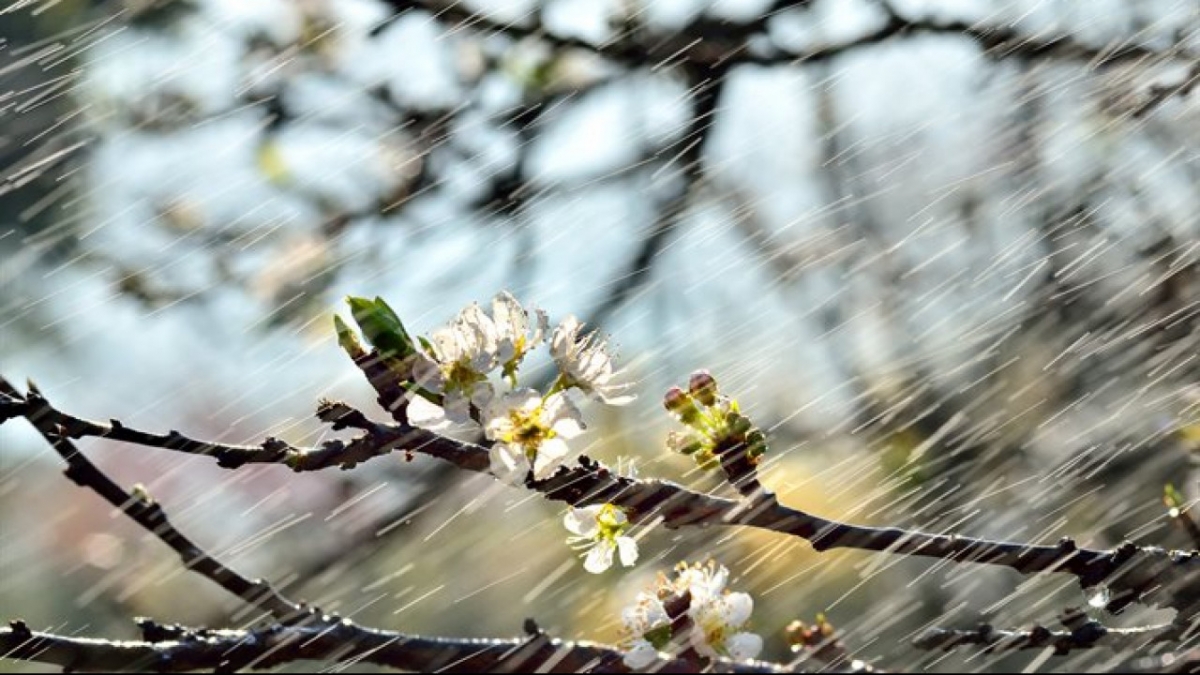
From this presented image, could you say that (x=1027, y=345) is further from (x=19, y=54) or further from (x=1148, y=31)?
(x=19, y=54)

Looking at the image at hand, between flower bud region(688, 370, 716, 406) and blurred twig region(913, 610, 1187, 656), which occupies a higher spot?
flower bud region(688, 370, 716, 406)

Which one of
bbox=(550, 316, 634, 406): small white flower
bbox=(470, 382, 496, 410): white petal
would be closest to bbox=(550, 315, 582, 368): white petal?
bbox=(550, 316, 634, 406): small white flower

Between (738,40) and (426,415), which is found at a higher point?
(738,40)

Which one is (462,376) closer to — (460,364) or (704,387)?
(460,364)

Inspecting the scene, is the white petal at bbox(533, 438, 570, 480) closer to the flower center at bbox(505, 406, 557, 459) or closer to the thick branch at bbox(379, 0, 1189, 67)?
the flower center at bbox(505, 406, 557, 459)

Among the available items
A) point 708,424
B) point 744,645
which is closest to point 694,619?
point 744,645
